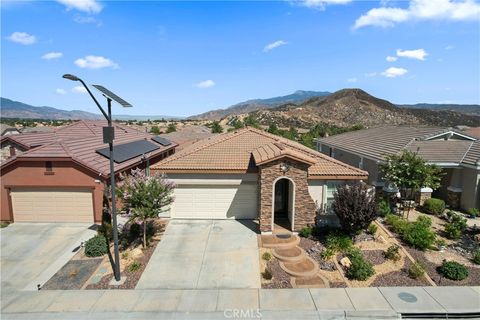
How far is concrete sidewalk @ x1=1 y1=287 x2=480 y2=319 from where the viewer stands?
361 inches

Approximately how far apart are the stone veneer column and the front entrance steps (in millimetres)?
804

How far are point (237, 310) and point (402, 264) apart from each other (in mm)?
7037

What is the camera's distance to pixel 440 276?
11.2 m

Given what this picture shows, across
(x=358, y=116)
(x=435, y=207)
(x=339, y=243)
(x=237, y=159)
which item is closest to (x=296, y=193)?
(x=339, y=243)

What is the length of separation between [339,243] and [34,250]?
1382 centimetres

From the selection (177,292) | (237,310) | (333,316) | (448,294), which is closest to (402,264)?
(448,294)

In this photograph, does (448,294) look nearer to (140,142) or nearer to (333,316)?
(333,316)

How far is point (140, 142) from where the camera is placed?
2711cm

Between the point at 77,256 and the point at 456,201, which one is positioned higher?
the point at 456,201

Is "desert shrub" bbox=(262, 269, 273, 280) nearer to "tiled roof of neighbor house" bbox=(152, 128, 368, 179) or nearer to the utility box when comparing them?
"tiled roof of neighbor house" bbox=(152, 128, 368, 179)

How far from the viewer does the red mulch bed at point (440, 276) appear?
10.9m

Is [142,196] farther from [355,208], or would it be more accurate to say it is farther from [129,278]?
[355,208]

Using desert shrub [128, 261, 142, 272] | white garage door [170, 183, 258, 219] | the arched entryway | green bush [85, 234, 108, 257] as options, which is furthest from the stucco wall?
the arched entryway

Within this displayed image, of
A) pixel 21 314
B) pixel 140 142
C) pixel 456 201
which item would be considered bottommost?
pixel 21 314
